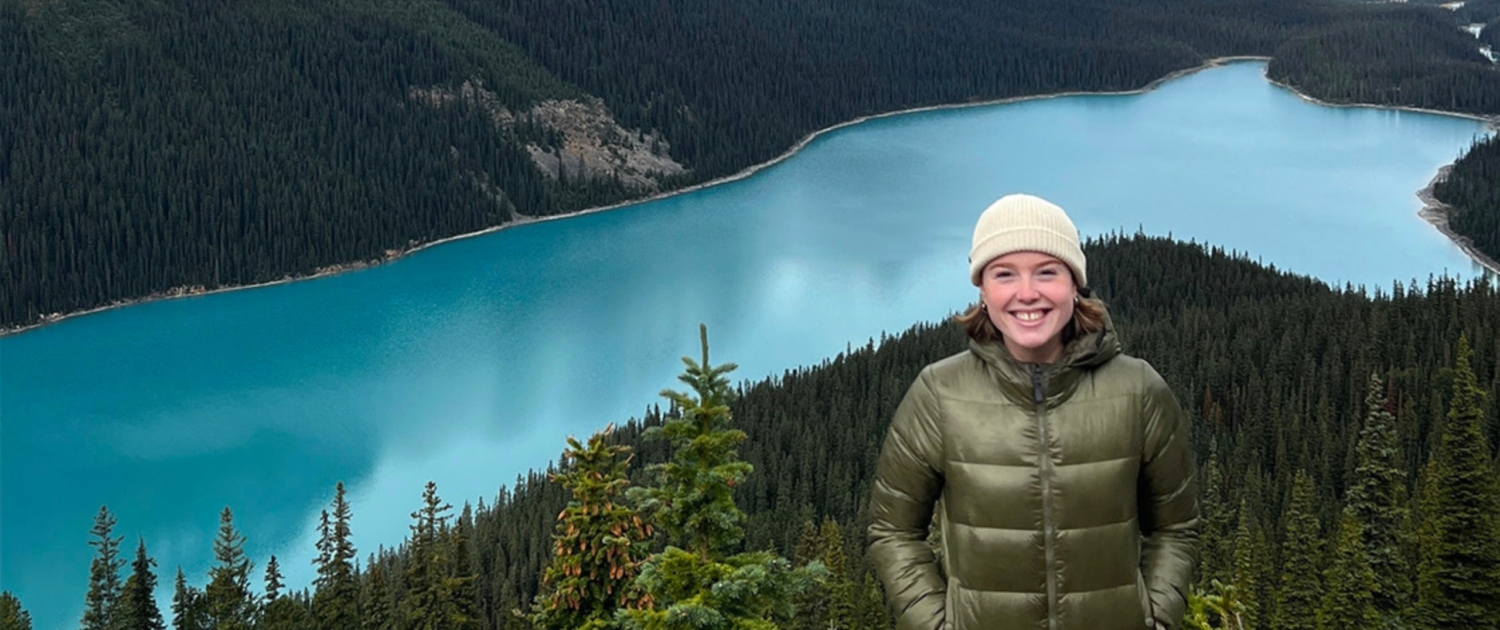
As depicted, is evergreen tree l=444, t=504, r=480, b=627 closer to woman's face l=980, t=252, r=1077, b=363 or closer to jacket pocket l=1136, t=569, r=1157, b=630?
jacket pocket l=1136, t=569, r=1157, b=630

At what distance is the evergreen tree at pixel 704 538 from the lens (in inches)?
419

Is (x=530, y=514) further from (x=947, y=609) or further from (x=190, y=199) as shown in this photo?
(x=190, y=199)

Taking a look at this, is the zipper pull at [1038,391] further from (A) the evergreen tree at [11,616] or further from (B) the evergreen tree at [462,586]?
(A) the evergreen tree at [11,616]

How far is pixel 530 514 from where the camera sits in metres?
56.2

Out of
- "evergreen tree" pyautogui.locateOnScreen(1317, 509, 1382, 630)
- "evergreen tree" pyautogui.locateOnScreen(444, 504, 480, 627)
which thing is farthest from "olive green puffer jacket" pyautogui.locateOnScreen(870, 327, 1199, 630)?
"evergreen tree" pyautogui.locateOnScreen(1317, 509, 1382, 630)

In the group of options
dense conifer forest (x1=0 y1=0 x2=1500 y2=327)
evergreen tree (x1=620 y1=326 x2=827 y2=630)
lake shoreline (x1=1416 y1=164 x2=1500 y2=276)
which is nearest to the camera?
evergreen tree (x1=620 y1=326 x2=827 y2=630)

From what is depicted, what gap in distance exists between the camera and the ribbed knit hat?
594cm

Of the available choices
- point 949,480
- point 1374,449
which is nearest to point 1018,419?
point 949,480

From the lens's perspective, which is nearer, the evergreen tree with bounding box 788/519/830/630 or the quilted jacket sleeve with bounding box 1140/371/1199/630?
the quilted jacket sleeve with bounding box 1140/371/1199/630

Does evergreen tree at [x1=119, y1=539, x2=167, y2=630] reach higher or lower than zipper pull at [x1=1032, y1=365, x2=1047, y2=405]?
lower

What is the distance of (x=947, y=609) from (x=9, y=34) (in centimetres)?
13915

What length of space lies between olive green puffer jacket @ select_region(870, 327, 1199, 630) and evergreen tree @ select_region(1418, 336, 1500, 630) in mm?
24486

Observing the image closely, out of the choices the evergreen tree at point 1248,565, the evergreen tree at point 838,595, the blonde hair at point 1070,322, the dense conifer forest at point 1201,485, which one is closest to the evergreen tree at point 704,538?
the dense conifer forest at point 1201,485

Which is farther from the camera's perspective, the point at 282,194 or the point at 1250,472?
the point at 282,194
